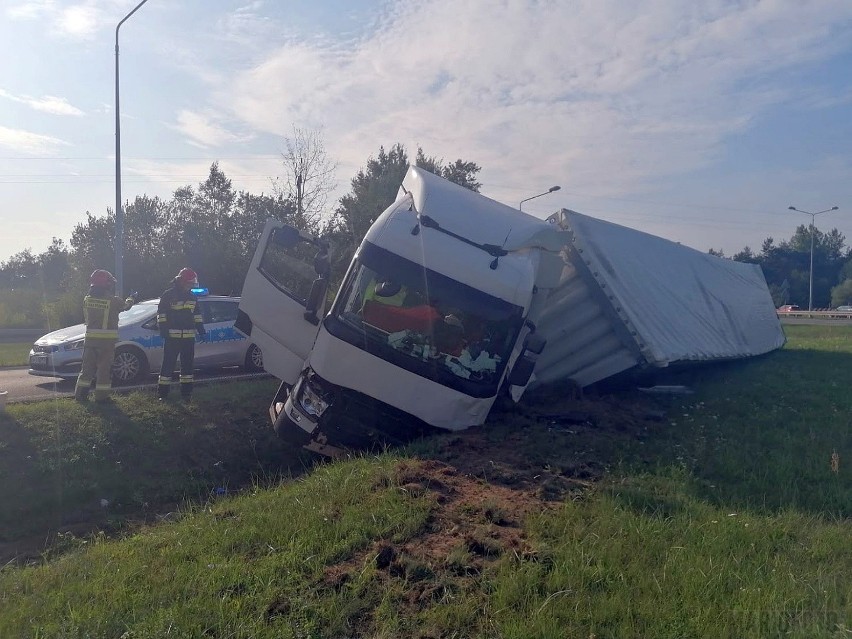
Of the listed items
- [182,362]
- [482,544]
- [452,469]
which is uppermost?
[182,362]

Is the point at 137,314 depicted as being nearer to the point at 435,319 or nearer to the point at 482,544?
the point at 435,319

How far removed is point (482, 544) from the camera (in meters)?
4.86

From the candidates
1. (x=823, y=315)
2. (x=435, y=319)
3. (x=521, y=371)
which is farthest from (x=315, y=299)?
(x=823, y=315)

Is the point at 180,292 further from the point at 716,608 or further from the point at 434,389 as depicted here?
the point at 716,608

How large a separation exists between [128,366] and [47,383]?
1662 millimetres

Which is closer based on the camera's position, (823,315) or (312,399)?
(312,399)

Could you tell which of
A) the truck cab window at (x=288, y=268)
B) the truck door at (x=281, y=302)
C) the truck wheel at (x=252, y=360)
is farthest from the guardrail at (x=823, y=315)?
the truck door at (x=281, y=302)

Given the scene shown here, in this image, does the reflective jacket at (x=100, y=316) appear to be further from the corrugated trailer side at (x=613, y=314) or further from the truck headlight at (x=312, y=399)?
the corrugated trailer side at (x=613, y=314)

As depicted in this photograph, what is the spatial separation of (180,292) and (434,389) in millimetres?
4783

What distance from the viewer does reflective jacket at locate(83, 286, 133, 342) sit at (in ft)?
33.7

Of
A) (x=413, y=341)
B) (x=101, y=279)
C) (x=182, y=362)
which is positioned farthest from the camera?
(x=182, y=362)

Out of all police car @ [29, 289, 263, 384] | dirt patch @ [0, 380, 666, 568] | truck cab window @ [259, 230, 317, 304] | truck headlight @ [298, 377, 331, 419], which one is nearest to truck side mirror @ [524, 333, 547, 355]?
dirt patch @ [0, 380, 666, 568]

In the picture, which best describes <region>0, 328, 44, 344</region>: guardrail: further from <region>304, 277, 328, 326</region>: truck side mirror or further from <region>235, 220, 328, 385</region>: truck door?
<region>304, 277, 328, 326</region>: truck side mirror

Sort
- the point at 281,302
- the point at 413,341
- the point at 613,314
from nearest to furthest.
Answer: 1. the point at 413,341
2. the point at 281,302
3. the point at 613,314
